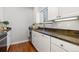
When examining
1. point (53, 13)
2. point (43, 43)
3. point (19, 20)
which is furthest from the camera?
point (19, 20)

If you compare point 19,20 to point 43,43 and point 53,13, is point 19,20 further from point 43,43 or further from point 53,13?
point 43,43

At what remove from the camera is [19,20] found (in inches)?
200

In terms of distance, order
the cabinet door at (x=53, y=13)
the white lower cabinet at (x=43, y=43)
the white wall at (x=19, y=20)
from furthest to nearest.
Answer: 1. the white wall at (x=19, y=20)
2. the cabinet door at (x=53, y=13)
3. the white lower cabinet at (x=43, y=43)

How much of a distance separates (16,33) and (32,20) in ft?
4.22

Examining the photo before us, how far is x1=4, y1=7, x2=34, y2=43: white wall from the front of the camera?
183 inches

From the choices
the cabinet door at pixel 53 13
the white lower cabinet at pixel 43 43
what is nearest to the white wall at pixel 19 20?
the white lower cabinet at pixel 43 43

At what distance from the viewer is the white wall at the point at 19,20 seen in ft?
15.2

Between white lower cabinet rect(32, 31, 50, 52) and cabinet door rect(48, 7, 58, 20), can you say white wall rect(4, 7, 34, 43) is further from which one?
cabinet door rect(48, 7, 58, 20)

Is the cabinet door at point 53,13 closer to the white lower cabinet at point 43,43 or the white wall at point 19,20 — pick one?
the white lower cabinet at point 43,43

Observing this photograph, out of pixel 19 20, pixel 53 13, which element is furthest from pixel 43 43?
pixel 19 20

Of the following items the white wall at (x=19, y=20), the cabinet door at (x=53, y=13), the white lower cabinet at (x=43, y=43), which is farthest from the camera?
the white wall at (x=19, y=20)

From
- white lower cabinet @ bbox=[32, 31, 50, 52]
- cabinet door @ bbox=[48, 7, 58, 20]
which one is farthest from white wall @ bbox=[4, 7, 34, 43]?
cabinet door @ bbox=[48, 7, 58, 20]
